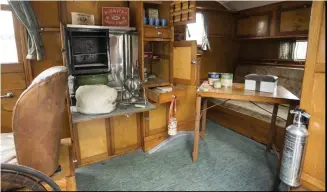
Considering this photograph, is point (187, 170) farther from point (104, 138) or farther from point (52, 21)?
point (52, 21)

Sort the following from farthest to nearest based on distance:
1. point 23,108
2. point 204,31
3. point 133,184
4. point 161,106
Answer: point 204,31
point 161,106
point 133,184
point 23,108

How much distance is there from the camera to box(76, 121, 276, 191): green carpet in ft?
5.39

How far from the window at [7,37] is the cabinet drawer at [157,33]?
43.4 inches

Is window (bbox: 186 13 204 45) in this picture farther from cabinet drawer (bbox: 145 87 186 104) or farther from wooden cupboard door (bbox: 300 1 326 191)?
wooden cupboard door (bbox: 300 1 326 191)

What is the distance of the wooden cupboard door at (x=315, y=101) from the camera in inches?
45.0

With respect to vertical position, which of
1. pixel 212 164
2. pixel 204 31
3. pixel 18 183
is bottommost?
pixel 212 164

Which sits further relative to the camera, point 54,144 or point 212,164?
point 212,164

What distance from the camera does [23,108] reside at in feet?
3.46

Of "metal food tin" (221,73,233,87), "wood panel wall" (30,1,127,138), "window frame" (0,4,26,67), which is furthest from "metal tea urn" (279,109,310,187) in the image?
"window frame" (0,4,26,67)

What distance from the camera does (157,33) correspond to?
2.10 m

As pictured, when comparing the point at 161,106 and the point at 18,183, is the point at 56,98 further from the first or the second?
the point at 161,106

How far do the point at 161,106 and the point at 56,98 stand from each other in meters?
1.36

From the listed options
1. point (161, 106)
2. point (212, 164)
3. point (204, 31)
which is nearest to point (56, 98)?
point (161, 106)

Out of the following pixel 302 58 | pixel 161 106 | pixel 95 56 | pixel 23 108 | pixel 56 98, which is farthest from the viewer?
pixel 302 58
